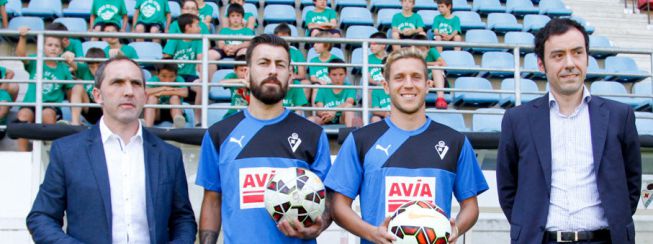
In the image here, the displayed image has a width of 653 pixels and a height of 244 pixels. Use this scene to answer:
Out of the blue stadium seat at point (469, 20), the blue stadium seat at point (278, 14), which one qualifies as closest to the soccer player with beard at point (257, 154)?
the blue stadium seat at point (278, 14)

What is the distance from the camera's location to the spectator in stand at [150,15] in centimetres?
807

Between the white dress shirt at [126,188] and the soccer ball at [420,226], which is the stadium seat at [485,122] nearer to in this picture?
the soccer ball at [420,226]

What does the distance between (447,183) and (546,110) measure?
0.62m

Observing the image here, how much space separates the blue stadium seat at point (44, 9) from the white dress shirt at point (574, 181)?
23.9 feet

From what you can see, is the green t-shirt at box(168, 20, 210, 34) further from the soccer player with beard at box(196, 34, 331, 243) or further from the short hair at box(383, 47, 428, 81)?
the short hair at box(383, 47, 428, 81)

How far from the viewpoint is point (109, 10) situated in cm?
806

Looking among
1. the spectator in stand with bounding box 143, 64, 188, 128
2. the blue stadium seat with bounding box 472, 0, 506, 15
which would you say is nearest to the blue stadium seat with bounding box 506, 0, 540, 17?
the blue stadium seat with bounding box 472, 0, 506, 15

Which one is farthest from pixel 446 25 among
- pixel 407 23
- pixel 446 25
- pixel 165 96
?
pixel 165 96

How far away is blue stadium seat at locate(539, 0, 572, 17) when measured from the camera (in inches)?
417

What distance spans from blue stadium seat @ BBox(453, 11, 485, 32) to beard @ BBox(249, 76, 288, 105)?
6.64 metres

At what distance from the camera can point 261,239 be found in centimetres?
337

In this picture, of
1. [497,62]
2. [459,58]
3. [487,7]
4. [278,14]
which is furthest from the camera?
[487,7]

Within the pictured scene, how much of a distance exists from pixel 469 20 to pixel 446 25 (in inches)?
48.6

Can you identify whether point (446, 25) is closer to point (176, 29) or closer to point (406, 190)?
point (176, 29)
